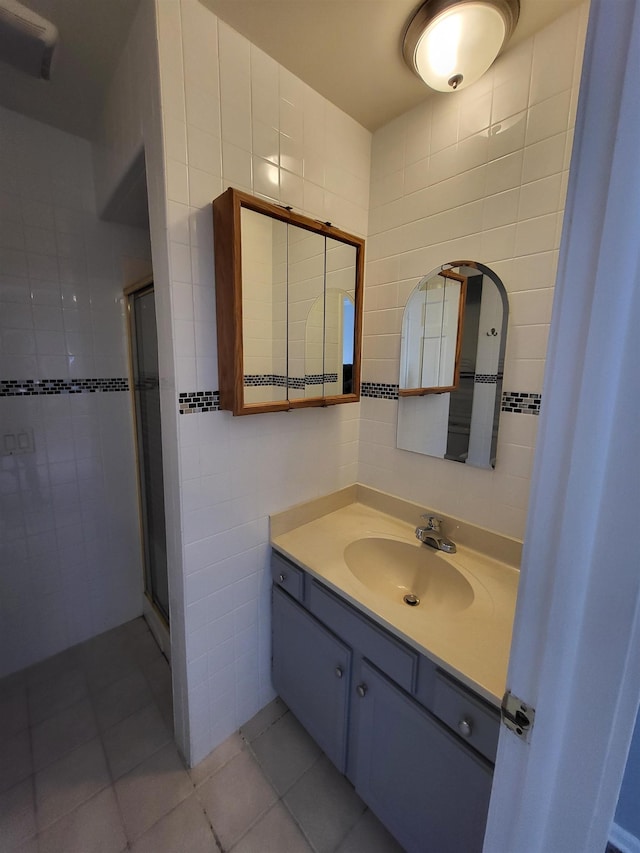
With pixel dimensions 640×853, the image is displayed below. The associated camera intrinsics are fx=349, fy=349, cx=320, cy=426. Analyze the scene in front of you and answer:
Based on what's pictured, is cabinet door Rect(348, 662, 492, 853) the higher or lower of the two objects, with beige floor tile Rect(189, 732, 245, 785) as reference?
higher

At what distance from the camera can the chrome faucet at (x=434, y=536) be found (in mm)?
1274

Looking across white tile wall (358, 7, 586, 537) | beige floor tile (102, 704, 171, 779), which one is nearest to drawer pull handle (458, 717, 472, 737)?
→ white tile wall (358, 7, 586, 537)

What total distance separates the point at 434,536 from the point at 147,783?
1350 millimetres

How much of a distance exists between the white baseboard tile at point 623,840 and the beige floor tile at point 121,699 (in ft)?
5.67

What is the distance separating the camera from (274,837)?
3.64 feet

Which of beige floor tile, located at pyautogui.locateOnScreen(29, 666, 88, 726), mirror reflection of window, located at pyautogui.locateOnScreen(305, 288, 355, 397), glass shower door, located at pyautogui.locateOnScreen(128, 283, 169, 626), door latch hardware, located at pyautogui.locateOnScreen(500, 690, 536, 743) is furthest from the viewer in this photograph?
glass shower door, located at pyautogui.locateOnScreen(128, 283, 169, 626)

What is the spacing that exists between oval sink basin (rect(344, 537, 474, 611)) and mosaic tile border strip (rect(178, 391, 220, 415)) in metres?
0.73

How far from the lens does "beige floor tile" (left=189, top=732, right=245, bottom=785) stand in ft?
4.18

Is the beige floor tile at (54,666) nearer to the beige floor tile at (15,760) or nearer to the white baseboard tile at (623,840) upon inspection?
the beige floor tile at (15,760)

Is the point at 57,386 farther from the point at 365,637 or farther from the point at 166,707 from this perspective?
the point at 365,637

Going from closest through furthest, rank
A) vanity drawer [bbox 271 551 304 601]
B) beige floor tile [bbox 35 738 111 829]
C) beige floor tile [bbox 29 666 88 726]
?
beige floor tile [bbox 35 738 111 829] < vanity drawer [bbox 271 551 304 601] < beige floor tile [bbox 29 666 88 726]

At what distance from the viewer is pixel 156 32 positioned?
3.01ft

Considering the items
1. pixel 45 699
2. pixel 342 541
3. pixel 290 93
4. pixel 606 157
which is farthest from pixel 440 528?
pixel 45 699

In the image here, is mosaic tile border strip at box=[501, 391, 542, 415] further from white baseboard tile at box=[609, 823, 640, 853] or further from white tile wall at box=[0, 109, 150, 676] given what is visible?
white tile wall at box=[0, 109, 150, 676]
